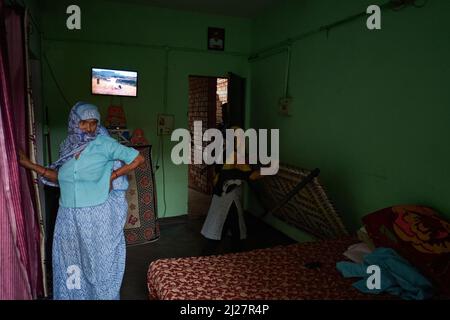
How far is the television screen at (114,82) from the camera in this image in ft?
14.4

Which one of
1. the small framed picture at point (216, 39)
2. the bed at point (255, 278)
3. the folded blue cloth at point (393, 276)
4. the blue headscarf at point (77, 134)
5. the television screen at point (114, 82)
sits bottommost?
the bed at point (255, 278)

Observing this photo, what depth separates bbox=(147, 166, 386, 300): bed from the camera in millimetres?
1952

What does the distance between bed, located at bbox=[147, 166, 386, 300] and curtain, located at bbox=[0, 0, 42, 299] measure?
77 centimetres

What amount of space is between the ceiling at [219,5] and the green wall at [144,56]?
13 centimetres

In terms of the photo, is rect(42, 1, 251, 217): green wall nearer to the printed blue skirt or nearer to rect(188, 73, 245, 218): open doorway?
rect(188, 73, 245, 218): open doorway

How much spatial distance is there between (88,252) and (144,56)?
3.07 meters

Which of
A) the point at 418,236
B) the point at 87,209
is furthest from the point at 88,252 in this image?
the point at 418,236

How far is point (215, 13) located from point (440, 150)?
3.61 m

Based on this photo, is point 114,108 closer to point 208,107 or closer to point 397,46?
point 208,107

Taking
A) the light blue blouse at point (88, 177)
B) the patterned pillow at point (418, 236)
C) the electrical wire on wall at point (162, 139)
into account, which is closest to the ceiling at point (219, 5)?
Answer: the electrical wire on wall at point (162, 139)

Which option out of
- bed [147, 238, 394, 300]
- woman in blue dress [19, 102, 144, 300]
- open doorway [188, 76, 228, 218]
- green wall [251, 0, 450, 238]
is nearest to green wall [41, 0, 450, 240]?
green wall [251, 0, 450, 238]

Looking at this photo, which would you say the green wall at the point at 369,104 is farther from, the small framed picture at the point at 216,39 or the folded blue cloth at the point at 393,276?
the small framed picture at the point at 216,39

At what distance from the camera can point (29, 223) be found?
237 cm

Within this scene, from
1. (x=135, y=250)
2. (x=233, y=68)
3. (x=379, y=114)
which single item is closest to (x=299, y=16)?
(x=233, y=68)
